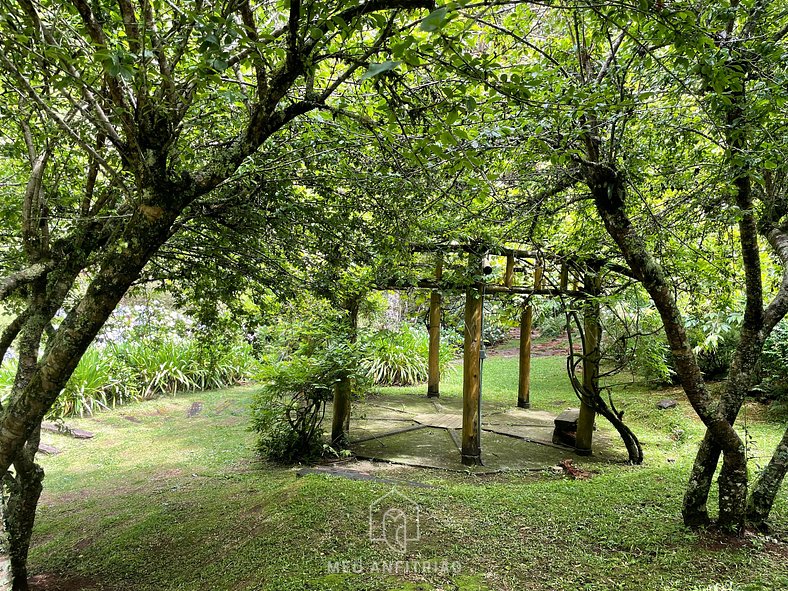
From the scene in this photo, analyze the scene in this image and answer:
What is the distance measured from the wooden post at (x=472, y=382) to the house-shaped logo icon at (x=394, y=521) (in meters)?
1.73

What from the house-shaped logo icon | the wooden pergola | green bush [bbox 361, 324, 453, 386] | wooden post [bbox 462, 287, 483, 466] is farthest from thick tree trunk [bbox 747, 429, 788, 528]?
green bush [bbox 361, 324, 453, 386]

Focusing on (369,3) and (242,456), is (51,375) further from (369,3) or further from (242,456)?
(242,456)

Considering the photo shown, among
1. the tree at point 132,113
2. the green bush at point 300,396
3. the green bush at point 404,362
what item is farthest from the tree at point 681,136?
the green bush at point 404,362

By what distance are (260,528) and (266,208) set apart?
2.07m

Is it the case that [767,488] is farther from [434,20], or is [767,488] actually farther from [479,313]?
[434,20]

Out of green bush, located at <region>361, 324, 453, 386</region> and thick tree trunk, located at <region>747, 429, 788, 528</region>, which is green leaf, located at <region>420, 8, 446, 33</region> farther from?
green bush, located at <region>361, 324, 453, 386</region>

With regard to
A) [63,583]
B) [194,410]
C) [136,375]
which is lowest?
[63,583]

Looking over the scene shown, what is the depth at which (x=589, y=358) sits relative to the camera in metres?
5.08

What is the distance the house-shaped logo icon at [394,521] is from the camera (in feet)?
9.59

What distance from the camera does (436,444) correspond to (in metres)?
5.90

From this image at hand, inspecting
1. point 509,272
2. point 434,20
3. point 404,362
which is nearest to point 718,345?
point 509,272

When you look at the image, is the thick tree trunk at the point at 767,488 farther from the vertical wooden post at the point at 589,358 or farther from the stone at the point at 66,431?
the stone at the point at 66,431

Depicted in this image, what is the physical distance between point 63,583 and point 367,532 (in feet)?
6.21

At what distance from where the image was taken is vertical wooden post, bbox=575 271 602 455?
16.3ft
